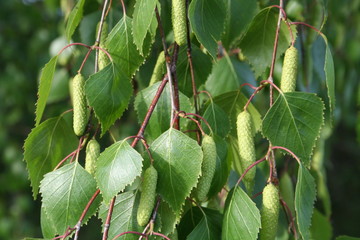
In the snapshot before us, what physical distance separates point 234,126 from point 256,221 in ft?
0.94

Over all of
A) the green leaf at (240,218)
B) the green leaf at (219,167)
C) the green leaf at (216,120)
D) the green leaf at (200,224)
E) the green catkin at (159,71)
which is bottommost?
the green leaf at (200,224)

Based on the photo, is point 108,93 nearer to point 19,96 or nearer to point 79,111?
point 79,111

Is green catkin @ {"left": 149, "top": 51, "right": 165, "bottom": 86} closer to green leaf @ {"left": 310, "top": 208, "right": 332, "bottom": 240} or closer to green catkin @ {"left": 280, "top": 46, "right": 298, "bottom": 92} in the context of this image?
green catkin @ {"left": 280, "top": 46, "right": 298, "bottom": 92}

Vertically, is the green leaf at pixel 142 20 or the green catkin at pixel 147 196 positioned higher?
the green leaf at pixel 142 20

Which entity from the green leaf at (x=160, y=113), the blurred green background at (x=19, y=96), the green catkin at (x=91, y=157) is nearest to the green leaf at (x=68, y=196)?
the green catkin at (x=91, y=157)

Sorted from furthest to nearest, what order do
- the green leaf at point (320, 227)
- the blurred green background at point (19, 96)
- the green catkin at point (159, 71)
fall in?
the blurred green background at point (19, 96) → the green leaf at point (320, 227) → the green catkin at point (159, 71)

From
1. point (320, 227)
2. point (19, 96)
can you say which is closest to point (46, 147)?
point (320, 227)

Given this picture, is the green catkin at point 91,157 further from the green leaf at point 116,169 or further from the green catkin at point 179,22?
the green catkin at point 179,22

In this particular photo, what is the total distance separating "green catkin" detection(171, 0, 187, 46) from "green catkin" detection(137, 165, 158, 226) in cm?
18

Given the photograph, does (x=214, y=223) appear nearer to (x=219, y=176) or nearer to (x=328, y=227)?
(x=219, y=176)

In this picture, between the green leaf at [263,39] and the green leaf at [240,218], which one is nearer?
the green leaf at [240,218]

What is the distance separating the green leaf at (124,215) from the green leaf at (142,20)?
20cm

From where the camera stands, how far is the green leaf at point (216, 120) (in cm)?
99

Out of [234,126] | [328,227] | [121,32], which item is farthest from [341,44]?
[121,32]
